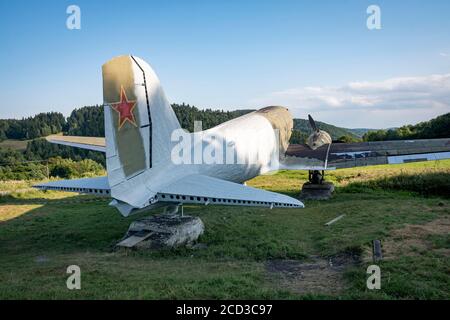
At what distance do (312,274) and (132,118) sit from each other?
21.5 feet

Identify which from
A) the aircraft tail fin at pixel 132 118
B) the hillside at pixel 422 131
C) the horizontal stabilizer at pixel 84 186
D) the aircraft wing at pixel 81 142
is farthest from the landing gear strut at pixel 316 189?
the hillside at pixel 422 131

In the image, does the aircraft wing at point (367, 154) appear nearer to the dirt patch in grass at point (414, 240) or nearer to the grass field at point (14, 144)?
the dirt patch in grass at point (414, 240)

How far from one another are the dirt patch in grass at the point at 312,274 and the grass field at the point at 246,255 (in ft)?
0.07

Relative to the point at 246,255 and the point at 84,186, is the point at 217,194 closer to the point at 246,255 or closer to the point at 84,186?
the point at 246,255

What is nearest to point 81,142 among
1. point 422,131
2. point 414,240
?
point 414,240

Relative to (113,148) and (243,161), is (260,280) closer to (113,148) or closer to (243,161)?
(113,148)

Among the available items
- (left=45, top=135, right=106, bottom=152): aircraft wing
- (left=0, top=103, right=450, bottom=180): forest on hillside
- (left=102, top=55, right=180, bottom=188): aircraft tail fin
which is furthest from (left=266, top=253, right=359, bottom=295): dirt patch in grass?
(left=0, top=103, right=450, bottom=180): forest on hillside

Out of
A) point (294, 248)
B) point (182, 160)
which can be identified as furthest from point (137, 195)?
point (294, 248)

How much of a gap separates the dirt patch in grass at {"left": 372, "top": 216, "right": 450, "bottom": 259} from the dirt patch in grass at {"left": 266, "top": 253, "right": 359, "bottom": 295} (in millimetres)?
1057

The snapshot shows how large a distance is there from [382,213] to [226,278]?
954cm

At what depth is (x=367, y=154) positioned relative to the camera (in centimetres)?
2078

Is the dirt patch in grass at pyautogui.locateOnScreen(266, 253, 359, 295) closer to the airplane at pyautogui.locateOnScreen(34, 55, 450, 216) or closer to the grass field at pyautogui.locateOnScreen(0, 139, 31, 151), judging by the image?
the airplane at pyautogui.locateOnScreen(34, 55, 450, 216)

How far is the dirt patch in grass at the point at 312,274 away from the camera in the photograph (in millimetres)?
7895
